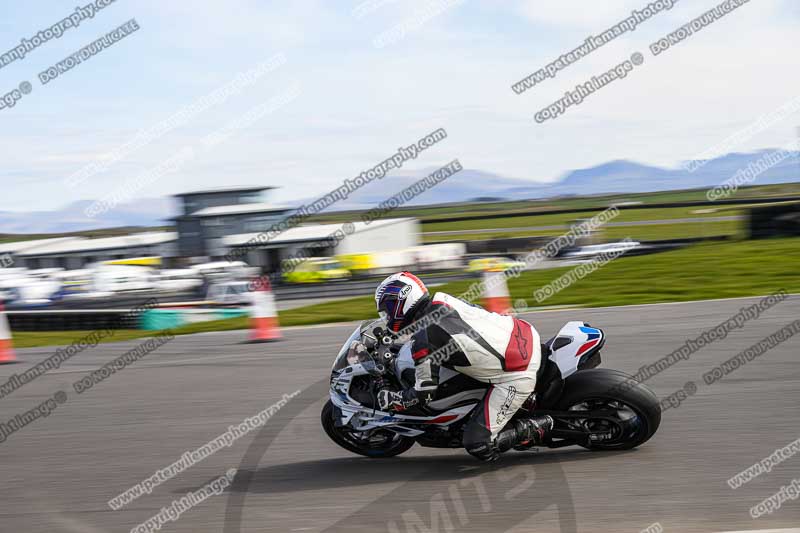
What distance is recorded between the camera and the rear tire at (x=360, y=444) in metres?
5.74

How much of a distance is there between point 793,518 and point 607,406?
1.40m

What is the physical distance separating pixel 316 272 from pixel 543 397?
105 feet

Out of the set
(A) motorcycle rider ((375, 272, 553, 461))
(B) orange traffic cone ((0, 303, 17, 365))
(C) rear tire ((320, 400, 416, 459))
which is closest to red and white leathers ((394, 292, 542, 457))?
(A) motorcycle rider ((375, 272, 553, 461))

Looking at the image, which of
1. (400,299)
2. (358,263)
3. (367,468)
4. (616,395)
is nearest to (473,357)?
(400,299)

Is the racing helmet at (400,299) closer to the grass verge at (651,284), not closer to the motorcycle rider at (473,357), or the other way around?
the motorcycle rider at (473,357)

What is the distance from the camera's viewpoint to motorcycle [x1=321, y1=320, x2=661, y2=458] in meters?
5.30

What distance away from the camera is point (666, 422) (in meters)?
6.12

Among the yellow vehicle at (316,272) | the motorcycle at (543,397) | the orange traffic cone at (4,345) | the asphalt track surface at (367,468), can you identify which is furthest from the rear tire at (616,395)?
the yellow vehicle at (316,272)

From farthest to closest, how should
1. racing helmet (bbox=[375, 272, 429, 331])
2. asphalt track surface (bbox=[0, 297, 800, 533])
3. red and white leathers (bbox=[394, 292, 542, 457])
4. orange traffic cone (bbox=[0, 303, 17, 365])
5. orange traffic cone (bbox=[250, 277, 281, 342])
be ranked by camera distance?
orange traffic cone (bbox=[250, 277, 281, 342]) < orange traffic cone (bbox=[0, 303, 17, 365]) < racing helmet (bbox=[375, 272, 429, 331]) < red and white leathers (bbox=[394, 292, 542, 457]) < asphalt track surface (bbox=[0, 297, 800, 533])

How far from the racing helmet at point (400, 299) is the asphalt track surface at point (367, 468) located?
1098 mm

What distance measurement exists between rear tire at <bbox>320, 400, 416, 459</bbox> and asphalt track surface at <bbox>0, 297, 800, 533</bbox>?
0.29 feet

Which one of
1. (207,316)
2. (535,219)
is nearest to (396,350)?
(207,316)

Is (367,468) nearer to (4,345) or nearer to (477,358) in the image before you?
(477,358)

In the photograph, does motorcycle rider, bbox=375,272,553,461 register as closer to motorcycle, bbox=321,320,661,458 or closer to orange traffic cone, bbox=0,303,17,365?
motorcycle, bbox=321,320,661,458
